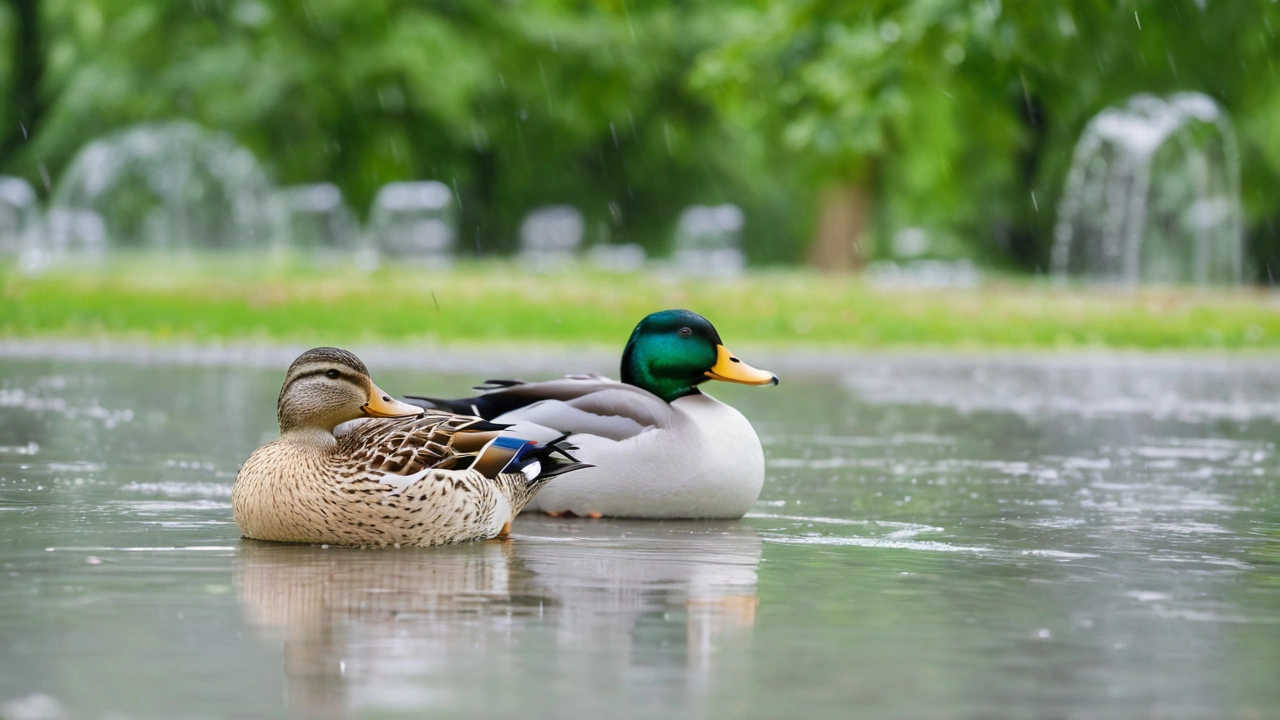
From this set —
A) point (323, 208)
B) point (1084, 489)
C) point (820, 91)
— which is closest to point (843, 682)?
point (1084, 489)

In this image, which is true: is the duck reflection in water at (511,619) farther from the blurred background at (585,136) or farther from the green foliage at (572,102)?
the green foliage at (572,102)

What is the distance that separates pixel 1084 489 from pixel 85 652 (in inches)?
219

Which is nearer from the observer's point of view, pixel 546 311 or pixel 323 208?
pixel 546 311

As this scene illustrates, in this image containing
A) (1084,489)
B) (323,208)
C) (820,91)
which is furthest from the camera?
(323,208)

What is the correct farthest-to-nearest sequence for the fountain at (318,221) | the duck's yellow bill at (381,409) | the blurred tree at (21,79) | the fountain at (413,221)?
the blurred tree at (21,79) < the fountain at (413,221) < the fountain at (318,221) < the duck's yellow bill at (381,409)

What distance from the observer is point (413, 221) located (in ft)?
127

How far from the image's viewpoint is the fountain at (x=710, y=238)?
44.2m

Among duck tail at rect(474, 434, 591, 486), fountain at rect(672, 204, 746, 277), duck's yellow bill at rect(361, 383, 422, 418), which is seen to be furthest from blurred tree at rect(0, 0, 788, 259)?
duck's yellow bill at rect(361, 383, 422, 418)

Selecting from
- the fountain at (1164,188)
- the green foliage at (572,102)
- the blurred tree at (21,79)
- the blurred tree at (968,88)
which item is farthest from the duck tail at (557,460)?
the blurred tree at (21,79)

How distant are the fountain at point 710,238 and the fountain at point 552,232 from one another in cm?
229

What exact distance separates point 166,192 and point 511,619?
26.2 metres

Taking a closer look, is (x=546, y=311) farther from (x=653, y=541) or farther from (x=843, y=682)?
(x=843, y=682)

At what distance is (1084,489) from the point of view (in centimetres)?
934

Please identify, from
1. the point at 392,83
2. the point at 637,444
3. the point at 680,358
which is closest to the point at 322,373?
the point at 637,444
